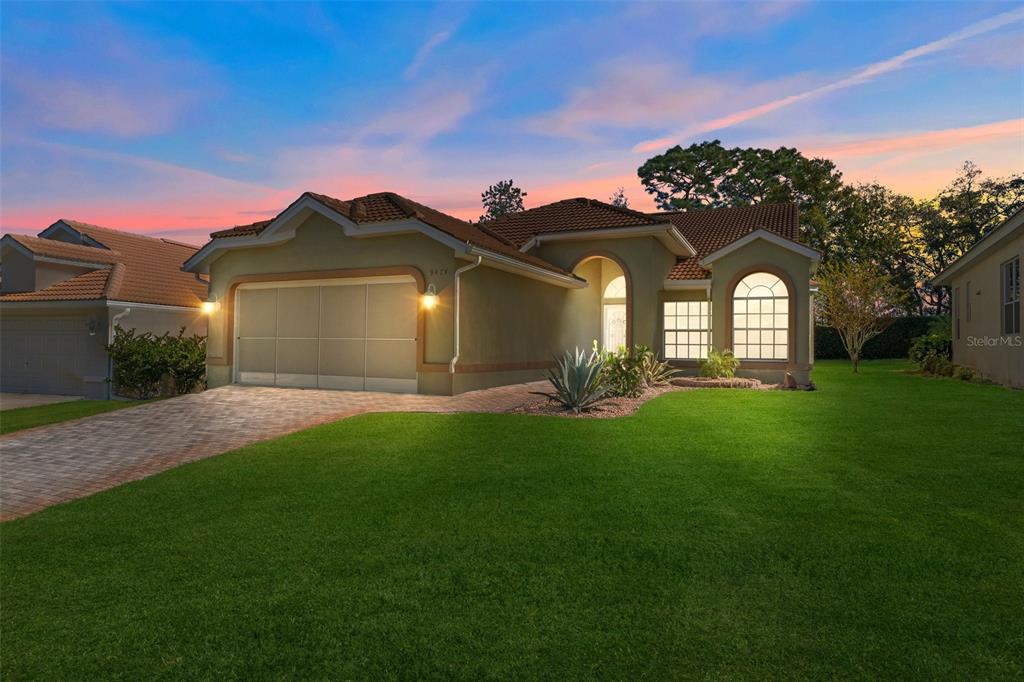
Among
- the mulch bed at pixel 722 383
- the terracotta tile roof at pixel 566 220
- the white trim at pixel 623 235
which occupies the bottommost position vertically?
the mulch bed at pixel 722 383

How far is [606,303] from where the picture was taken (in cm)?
2186

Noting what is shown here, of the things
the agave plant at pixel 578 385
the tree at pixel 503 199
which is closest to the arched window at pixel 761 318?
the agave plant at pixel 578 385

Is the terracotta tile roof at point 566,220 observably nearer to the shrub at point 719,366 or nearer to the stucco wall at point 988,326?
the shrub at point 719,366

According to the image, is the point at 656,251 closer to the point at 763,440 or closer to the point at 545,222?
the point at 545,222

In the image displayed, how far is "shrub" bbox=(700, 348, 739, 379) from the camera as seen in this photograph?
1773cm

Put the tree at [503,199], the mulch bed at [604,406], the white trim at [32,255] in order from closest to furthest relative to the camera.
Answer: the mulch bed at [604,406]
the white trim at [32,255]
the tree at [503,199]

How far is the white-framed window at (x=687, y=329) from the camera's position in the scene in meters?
19.3

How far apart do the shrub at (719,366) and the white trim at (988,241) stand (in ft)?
24.9

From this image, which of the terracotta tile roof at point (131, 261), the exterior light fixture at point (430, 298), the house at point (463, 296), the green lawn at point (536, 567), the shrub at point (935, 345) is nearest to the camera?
the green lawn at point (536, 567)

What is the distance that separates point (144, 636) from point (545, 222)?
61.4 feet

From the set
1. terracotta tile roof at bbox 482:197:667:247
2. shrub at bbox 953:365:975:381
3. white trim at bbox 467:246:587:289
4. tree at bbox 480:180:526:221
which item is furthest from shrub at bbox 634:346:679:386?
tree at bbox 480:180:526:221

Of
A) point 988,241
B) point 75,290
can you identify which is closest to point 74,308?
point 75,290

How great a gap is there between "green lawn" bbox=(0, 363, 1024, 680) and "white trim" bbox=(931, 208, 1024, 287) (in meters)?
10.3

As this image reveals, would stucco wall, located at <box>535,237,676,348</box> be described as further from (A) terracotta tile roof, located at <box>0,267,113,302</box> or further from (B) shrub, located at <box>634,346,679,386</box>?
(A) terracotta tile roof, located at <box>0,267,113,302</box>
